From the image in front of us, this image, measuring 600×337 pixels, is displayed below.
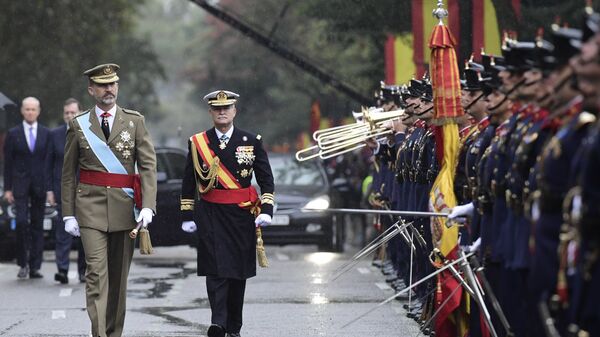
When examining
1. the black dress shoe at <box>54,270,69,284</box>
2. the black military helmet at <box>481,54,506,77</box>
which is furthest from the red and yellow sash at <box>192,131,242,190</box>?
the black dress shoe at <box>54,270,69,284</box>

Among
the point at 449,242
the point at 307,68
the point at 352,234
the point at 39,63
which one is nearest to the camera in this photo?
the point at 449,242

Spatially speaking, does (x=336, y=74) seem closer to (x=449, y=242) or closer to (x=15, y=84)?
(x=15, y=84)

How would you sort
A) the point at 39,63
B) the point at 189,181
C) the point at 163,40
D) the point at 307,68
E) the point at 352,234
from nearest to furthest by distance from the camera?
the point at 189,181 → the point at 352,234 → the point at 307,68 → the point at 39,63 → the point at 163,40

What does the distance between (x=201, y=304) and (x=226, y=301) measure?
3.27 m

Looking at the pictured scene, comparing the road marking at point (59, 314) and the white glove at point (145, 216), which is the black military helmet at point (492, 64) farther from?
the road marking at point (59, 314)

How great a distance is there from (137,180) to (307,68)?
913 inches

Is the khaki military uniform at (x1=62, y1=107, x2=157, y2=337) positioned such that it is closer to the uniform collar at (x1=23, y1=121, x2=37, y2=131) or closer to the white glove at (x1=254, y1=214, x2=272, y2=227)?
the white glove at (x1=254, y1=214, x2=272, y2=227)

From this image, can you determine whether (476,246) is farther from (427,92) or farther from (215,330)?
(427,92)

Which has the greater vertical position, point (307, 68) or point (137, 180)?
point (307, 68)

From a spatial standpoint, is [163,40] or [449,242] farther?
[163,40]

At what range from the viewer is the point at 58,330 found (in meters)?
13.2

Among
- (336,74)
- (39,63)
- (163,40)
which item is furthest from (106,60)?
(163,40)

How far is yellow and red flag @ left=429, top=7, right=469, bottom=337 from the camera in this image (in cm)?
1152

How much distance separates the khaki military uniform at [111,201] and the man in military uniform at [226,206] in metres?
0.62
